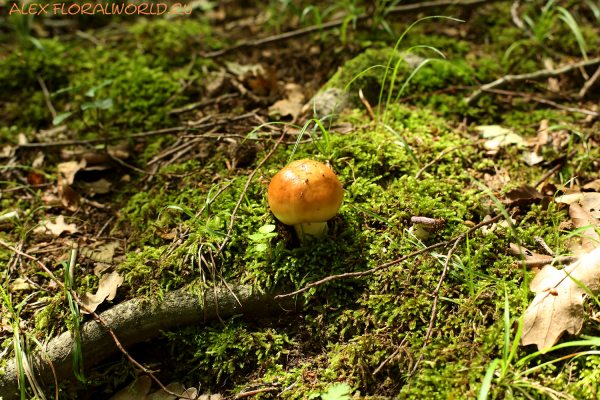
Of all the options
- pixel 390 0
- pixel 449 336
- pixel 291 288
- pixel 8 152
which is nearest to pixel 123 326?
pixel 291 288

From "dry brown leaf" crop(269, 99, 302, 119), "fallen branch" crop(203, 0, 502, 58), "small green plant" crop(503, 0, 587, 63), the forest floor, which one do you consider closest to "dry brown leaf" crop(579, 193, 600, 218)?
the forest floor

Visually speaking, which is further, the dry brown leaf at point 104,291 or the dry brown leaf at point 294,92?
the dry brown leaf at point 294,92

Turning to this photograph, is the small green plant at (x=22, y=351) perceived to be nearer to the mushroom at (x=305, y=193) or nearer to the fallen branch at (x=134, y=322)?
the fallen branch at (x=134, y=322)

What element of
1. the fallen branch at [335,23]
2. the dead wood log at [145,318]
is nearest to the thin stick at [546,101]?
the fallen branch at [335,23]

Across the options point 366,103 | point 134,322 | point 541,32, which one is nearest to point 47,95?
point 134,322

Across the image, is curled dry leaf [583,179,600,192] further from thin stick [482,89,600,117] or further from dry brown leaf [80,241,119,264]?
dry brown leaf [80,241,119,264]

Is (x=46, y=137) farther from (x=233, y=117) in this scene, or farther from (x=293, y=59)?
(x=293, y=59)
